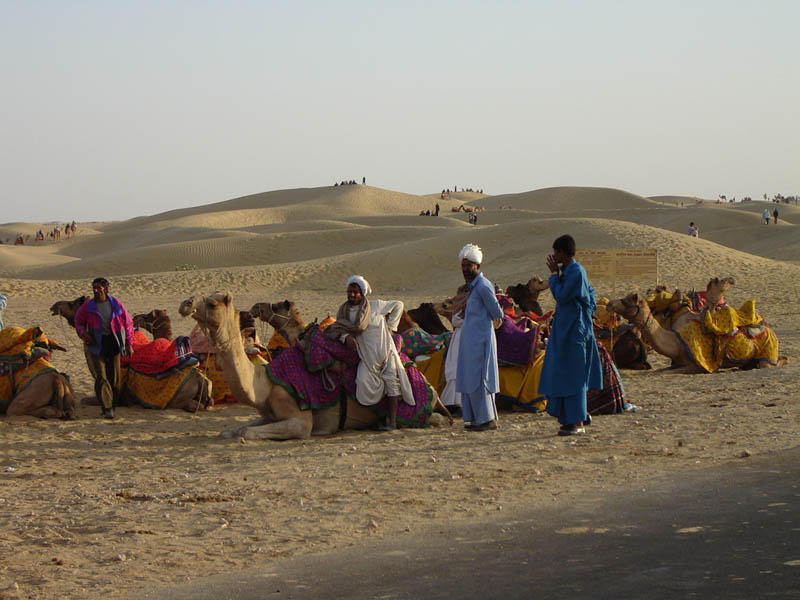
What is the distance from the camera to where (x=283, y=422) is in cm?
938

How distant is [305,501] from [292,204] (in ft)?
282

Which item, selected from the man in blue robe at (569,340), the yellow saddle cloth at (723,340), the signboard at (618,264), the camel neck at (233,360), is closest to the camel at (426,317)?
the man in blue robe at (569,340)

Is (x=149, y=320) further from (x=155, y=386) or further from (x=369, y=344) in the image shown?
(x=369, y=344)

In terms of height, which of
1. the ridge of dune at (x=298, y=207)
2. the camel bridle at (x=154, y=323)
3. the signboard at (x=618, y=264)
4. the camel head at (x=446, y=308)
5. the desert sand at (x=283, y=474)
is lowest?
the desert sand at (x=283, y=474)

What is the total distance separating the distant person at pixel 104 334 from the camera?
1070cm

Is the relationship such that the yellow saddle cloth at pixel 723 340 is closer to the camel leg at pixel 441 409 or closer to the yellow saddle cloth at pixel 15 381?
the camel leg at pixel 441 409

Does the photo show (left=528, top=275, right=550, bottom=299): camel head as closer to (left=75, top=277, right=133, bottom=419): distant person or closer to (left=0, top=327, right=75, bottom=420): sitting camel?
(left=75, top=277, right=133, bottom=419): distant person

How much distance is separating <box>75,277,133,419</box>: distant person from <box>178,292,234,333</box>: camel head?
6.49ft

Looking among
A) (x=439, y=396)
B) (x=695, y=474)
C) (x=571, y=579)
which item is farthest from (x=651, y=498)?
(x=439, y=396)

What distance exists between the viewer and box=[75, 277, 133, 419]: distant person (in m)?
10.7

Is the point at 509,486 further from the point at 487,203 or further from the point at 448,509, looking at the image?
the point at 487,203

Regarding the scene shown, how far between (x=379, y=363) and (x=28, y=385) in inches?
138

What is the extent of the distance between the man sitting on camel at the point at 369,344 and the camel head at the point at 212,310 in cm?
96

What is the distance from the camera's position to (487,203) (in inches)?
3730
